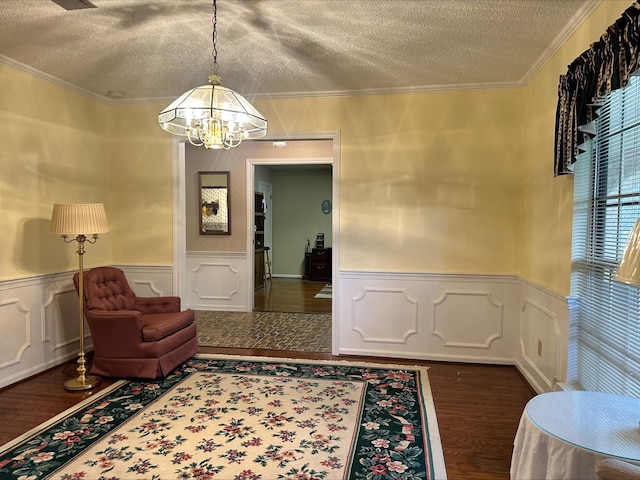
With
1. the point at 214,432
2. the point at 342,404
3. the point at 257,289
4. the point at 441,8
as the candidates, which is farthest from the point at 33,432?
the point at 257,289

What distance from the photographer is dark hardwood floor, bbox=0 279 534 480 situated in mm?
2479

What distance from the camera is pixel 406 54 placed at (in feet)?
10.8

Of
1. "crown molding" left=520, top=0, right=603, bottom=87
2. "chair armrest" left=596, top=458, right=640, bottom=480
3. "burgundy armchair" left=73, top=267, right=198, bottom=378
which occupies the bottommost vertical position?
"burgundy armchair" left=73, top=267, right=198, bottom=378

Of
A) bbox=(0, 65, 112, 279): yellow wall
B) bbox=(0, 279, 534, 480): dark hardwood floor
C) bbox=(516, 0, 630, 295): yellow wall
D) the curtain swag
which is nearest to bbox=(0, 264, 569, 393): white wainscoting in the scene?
bbox=(0, 279, 534, 480): dark hardwood floor

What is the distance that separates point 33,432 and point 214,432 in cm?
116

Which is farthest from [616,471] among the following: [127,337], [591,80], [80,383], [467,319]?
[80,383]

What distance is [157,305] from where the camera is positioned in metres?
4.17

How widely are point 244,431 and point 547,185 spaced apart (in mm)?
2860

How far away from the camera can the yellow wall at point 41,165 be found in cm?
354

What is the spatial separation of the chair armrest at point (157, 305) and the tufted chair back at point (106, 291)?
0.07 m

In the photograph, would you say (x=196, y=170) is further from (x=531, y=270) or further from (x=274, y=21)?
(x=531, y=270)

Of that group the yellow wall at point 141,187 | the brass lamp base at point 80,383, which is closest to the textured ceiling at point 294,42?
the yellow wall at point 141,187

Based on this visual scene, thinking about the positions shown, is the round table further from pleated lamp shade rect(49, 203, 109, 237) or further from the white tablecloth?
pleated lamp shade rect(49, 203, 109, 237)

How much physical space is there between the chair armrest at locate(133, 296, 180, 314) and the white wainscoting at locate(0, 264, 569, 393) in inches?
26.4
